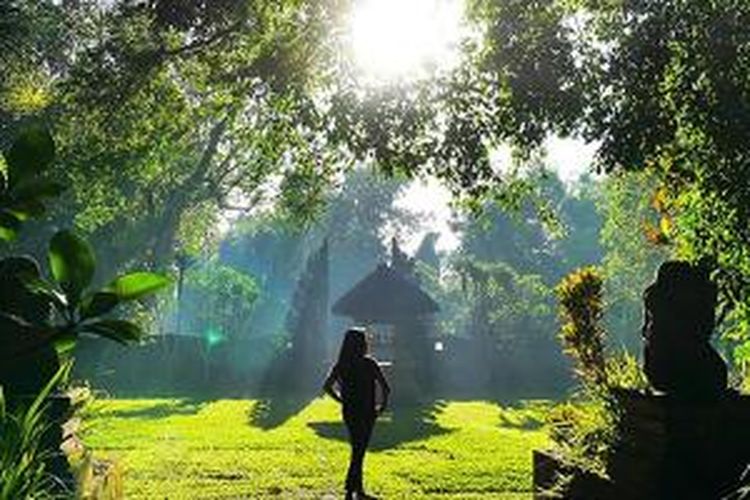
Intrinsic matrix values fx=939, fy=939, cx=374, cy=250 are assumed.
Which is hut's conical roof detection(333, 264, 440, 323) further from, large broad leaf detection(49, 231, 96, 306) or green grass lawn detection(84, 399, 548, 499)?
large broad leaf detection(49, 231, 96, 306)

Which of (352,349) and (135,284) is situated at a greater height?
(352,349)

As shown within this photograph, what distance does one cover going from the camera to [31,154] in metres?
1.51

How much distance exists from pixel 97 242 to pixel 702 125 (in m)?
39.6

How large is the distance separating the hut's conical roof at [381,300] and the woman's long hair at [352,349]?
25.3m

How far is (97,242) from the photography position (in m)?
43.8

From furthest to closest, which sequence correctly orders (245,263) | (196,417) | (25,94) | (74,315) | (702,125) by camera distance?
(245,263), (25,94), (196,417), (702,125), (74,315)

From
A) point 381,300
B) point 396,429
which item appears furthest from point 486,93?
point 381,300

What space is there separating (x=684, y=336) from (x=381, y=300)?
28.0 metres

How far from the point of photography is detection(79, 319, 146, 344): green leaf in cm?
156

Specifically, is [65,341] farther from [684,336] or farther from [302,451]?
[302,451]

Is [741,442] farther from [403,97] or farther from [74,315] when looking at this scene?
[74,315]

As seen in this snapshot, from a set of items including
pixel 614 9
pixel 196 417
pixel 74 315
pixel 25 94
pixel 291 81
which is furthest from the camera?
pixel 25 94

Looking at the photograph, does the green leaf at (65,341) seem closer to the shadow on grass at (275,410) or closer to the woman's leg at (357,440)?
the woman's leg at (357,440)

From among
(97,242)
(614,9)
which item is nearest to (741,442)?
(614,9)
